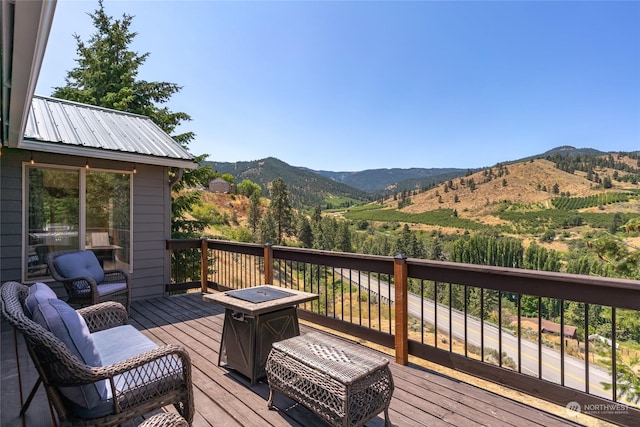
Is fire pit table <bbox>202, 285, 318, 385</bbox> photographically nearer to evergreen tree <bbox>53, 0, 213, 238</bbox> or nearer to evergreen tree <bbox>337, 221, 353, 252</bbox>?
evergreen tree <bbox>53, 0, 213, 238</bbox>

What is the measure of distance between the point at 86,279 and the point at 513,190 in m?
82.4

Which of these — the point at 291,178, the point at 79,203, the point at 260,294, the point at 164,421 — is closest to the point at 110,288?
the point at 79,203

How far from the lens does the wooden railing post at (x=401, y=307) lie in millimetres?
2988

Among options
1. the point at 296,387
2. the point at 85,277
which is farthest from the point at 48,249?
the point at 296,387

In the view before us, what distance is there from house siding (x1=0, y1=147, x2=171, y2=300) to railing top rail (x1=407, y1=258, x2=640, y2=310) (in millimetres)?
4426

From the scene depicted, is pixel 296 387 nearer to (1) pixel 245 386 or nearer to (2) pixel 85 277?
(1) pixel 245 386

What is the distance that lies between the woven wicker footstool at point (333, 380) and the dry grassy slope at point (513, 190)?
73.9m

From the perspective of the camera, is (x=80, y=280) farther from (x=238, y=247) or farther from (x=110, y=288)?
(x=238, y=247)

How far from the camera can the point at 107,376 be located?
150cm

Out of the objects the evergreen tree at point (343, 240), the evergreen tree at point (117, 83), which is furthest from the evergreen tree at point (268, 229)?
the evergreen tree at point (117, 83)

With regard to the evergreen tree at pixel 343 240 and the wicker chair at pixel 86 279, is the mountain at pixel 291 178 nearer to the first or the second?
the evergreen tree at pixel 343 240

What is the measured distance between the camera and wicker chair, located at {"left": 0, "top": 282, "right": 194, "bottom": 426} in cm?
141

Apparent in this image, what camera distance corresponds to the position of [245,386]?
8.48 ft

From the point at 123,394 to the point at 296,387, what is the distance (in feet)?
3.24
